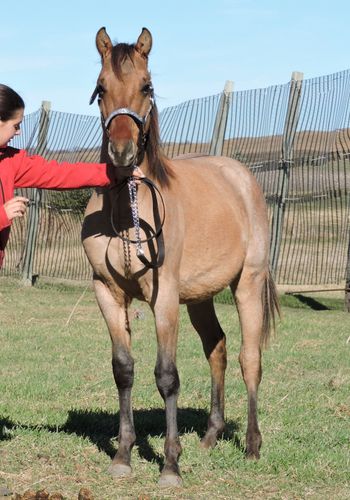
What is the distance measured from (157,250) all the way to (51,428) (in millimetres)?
1710

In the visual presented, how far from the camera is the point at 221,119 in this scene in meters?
13.9

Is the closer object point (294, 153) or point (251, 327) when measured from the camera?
point (251, 327)

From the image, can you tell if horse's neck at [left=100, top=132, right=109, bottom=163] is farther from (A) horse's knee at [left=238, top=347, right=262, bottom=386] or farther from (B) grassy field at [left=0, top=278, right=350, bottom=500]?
(B) grassy field at [left=0, top=278, right=350, bottom=500]

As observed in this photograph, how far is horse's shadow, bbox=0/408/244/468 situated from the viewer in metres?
6.08

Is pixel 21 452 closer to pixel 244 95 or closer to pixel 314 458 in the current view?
pixel 314 458

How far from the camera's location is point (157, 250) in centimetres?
546

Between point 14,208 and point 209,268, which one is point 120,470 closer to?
point 209,268

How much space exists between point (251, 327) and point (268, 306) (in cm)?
41

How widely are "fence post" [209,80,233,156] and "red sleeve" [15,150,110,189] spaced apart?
8.58 meters

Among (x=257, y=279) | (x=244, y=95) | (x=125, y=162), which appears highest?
(x=244, y=95)

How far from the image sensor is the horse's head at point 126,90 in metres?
5.09

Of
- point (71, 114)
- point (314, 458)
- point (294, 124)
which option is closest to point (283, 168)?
point (294, 124)

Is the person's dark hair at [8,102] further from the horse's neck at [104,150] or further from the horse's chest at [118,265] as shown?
the horse's chest at [118,265]

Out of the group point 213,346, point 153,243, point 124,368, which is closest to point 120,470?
point 124,368
